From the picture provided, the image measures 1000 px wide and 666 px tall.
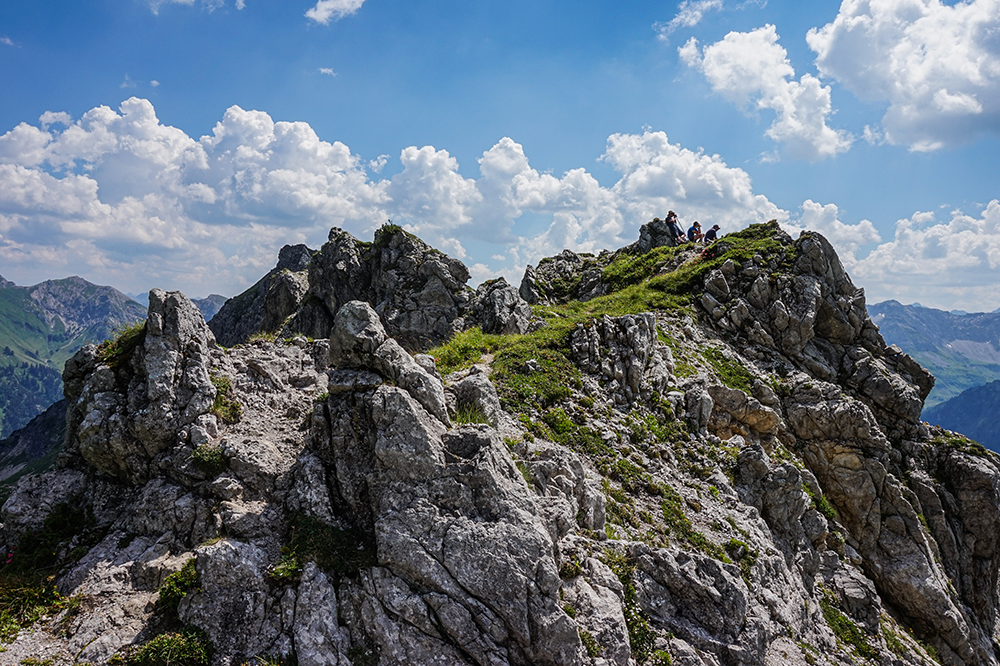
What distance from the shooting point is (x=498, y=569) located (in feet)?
38.7

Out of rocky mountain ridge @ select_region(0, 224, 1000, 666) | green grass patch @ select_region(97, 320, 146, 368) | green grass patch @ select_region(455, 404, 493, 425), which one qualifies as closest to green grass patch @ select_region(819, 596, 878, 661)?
rocky mountain ridge @ select_region(0, 224, 1000, 666)

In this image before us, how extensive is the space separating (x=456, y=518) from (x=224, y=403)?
8355 mm

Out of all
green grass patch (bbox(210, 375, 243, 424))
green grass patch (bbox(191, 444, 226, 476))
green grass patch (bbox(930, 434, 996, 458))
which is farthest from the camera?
green grass patch (bbox(930, 434, 996, 458))

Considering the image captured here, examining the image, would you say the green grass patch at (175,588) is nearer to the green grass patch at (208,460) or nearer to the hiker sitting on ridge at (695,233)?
the green grass patch at (208,460)

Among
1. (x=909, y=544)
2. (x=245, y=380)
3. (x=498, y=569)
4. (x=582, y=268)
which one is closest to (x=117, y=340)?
(x=245, y=380)

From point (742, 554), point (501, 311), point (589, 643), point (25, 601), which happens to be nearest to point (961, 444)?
point (742, 554)

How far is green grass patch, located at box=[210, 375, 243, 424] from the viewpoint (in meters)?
14.7

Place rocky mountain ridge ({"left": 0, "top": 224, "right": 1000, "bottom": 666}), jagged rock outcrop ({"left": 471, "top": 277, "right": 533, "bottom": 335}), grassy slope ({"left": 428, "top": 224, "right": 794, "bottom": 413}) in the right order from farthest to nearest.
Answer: jagged rock outcrop ({"left": 471, "top": 277, "right": 533, "bottom": 335})
grassy slope ({"left": 428, "top": 224, "right": 794, "bottom": 413})
rocky mountain ridge ({"left": 0, "top": 224, "right": 1000, "bottom": 666})

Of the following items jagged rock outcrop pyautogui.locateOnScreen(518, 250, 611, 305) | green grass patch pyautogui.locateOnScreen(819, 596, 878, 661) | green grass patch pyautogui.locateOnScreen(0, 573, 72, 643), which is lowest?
green grass patch pyautogui.locateOnScreen(819, 596, 878, 661)

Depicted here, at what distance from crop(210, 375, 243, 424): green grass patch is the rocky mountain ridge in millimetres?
59

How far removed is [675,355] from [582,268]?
31.6m

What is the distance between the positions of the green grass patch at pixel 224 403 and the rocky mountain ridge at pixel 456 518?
2.3 inches

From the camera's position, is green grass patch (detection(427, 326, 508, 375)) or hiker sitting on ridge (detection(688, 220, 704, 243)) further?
hiker sitting on ridge (detection(688, 220, 704, 243))

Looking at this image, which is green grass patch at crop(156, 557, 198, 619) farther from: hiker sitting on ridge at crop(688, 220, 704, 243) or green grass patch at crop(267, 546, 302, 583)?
hiker sitting on ridge at crop(688, 220, 704, 243)
